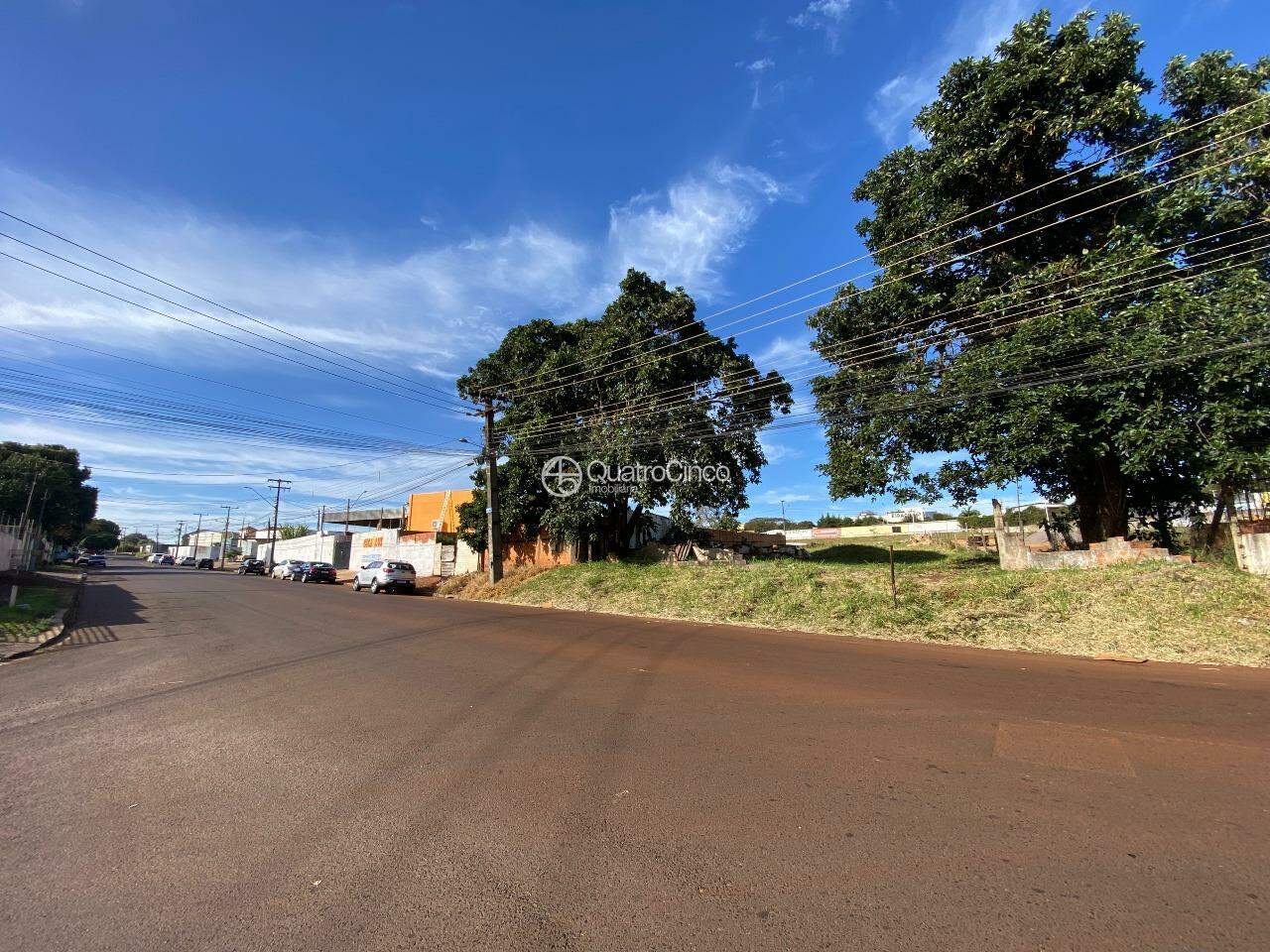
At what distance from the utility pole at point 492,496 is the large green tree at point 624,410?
1.52 feet

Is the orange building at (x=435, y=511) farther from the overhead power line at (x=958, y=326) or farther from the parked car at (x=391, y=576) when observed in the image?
the overhead power line at (x=958, y=326)

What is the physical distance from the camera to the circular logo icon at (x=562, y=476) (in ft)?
74.2

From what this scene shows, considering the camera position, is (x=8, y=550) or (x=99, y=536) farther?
(x=99, y=536)

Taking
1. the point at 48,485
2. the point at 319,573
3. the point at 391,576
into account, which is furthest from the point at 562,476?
the point at 48,485

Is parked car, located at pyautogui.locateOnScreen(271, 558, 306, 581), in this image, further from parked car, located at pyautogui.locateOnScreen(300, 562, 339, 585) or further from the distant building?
the distant building

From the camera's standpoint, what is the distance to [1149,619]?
10094 mm

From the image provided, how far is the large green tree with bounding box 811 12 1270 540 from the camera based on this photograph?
11.7 m

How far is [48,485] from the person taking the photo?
57.8 metres

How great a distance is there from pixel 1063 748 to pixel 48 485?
81254mm

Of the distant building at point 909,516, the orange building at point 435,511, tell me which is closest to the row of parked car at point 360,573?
the orange building at point 435,511

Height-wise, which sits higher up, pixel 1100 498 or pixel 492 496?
pixel 492 496

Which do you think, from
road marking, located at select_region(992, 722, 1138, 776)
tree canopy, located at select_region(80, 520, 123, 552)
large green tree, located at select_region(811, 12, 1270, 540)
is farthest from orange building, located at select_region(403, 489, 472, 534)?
tree canopy, located at select_region(80, 520, 123, 552)

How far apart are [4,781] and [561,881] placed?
14.8ft

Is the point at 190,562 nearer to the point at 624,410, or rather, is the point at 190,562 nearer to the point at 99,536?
the point at 99,536
